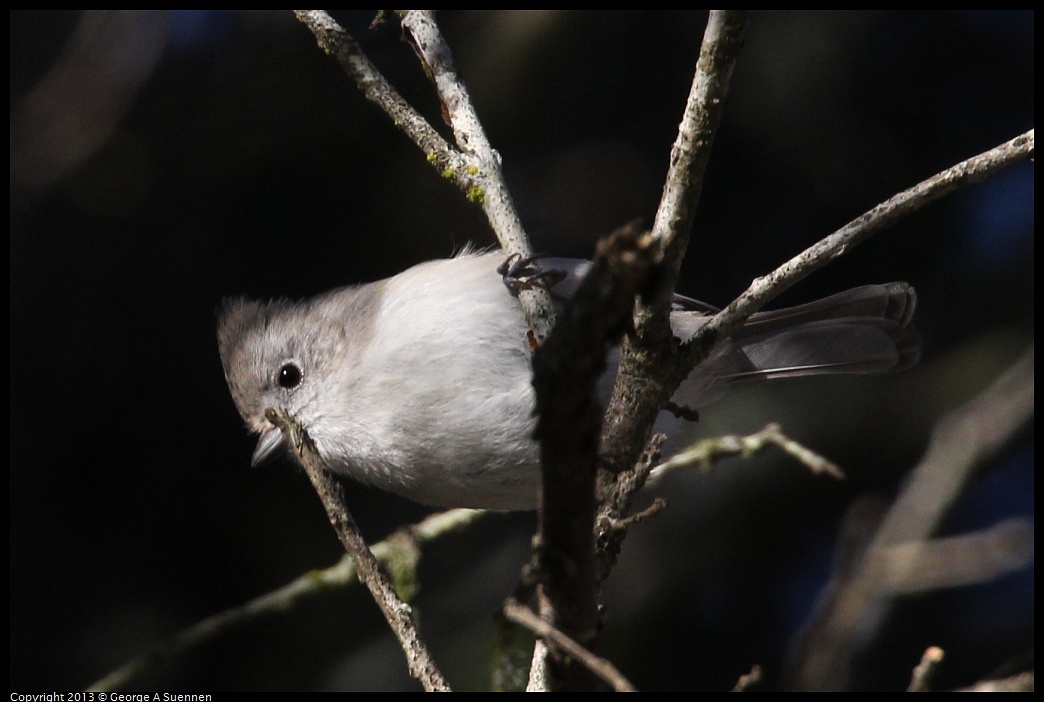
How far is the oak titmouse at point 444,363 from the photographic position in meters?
2.63

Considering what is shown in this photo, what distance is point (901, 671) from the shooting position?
384cm

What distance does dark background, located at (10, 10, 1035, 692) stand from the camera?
376 centimetres

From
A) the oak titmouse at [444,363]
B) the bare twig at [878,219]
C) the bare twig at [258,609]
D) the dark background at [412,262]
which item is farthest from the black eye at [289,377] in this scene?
the bare twig at [878,219]

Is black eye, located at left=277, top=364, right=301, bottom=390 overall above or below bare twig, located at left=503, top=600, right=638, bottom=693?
above

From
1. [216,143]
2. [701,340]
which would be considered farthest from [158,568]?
[701,340]

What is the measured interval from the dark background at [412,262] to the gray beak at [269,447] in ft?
2.20

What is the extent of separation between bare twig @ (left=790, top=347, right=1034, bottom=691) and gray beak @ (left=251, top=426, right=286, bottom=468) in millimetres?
1706

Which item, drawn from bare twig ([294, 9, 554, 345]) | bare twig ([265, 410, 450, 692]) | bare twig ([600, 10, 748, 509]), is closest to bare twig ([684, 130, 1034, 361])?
bare twig ([600, 10, 748, 509])

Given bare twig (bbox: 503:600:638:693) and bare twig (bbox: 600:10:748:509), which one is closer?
bare twig (bbox: 503:600:638:693)

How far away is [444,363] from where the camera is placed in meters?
2.65

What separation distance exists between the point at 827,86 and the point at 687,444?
175 cm

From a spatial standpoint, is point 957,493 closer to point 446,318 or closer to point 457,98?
point 446,318

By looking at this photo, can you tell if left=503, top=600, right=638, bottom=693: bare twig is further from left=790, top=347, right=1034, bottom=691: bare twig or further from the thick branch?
left=790, top=347, right=1034, bottom=691: bare twig

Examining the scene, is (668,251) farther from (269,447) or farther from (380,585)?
(269,447)
